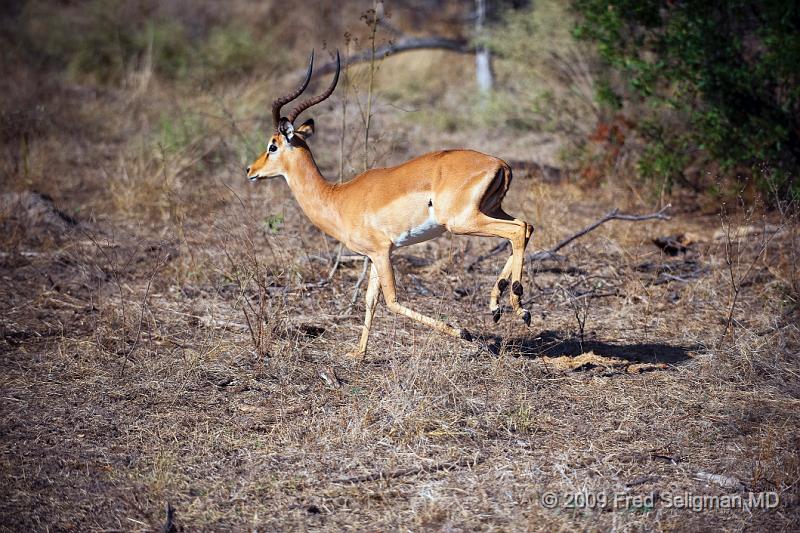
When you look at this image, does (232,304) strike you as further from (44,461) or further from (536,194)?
(536,194)

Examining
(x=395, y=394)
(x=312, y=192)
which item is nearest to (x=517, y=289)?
(x=395, y=394)

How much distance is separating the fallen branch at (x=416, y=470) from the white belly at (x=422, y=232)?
189 cm

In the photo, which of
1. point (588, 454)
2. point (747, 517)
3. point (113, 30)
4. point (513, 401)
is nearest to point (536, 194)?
point (513, 401)

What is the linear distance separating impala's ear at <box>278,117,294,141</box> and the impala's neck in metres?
0.13

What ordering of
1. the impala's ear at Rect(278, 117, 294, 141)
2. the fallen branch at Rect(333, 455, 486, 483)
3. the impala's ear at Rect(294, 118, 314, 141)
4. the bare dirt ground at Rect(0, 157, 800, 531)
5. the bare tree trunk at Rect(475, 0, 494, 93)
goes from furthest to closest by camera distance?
the bare tree trunk at Rect(475, 0, 494, 93) < the impala's ear at Rect(294, 118, 314, 141) < the impala's ear at Rect(278, 117, 294, 141) < the fallen branch at Rect(333, 455, 486, 483) < the bare dirt ground at Rect(0, 157, 800, 531)

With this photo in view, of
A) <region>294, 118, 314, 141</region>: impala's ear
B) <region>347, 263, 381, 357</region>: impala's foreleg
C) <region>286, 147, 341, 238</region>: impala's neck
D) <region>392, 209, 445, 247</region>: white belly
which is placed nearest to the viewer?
<region>392, 209, 445, 247</region>: white belly

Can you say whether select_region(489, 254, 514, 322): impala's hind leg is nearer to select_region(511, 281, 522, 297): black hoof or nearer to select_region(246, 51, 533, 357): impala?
select_region(246, 51, 533, 357): impala

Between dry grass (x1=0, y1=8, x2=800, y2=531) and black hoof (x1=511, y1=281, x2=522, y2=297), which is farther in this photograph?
black hoof (x1=511, y1=281, x2=522, y2=297)

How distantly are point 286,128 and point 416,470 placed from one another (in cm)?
316

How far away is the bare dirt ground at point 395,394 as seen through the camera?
174 inches

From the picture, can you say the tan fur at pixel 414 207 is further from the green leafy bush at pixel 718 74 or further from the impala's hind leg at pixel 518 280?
the green leafy bush at pixel 718 74

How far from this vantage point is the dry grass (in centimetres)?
445

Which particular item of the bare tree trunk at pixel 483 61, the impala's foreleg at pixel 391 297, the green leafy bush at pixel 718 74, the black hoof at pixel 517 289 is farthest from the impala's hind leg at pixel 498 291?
the bare tree trunk at pixel 483 61

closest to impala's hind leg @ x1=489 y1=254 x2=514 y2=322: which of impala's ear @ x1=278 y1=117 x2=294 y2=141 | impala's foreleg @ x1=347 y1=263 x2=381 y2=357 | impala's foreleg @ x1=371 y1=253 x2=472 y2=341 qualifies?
impala's foreleg @ x1=371 y1=253 x2=472 y2=341
